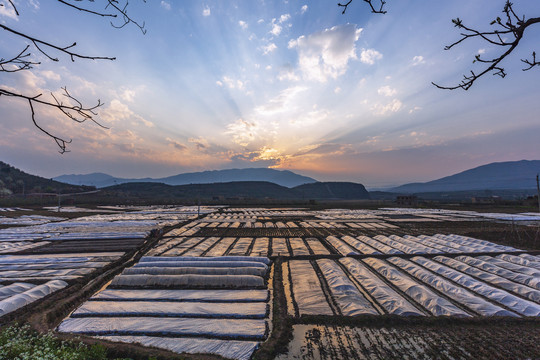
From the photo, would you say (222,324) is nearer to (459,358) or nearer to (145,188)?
(459,358)

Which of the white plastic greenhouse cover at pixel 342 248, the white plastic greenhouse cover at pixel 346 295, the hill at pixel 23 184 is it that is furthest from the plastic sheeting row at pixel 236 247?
the hill at pixel 23 184

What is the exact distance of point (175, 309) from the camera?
300 inches

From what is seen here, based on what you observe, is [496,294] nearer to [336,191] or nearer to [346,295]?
[346,295]

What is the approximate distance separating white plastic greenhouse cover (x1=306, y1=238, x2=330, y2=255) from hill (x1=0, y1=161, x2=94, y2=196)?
244ft

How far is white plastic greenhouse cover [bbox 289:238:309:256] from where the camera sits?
551 inches

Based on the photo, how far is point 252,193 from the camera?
343 ft

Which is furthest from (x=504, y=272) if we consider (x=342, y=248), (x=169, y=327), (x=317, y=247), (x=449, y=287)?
(x=169, y=327)

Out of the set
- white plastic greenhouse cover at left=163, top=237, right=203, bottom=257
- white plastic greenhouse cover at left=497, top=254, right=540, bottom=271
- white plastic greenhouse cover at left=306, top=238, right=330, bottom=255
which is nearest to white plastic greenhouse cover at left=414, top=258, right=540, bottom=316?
white plastic greenhouse cover at left=497, top=254, right=540, bottom=271

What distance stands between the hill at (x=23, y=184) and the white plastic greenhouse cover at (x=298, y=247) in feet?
242

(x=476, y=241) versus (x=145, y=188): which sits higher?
(x=145, y=188)

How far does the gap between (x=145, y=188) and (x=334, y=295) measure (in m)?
100

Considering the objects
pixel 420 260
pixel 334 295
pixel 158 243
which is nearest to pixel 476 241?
pixel 420 260

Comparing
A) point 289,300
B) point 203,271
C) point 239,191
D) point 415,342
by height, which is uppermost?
point 239,191

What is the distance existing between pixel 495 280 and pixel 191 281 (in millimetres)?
12127
